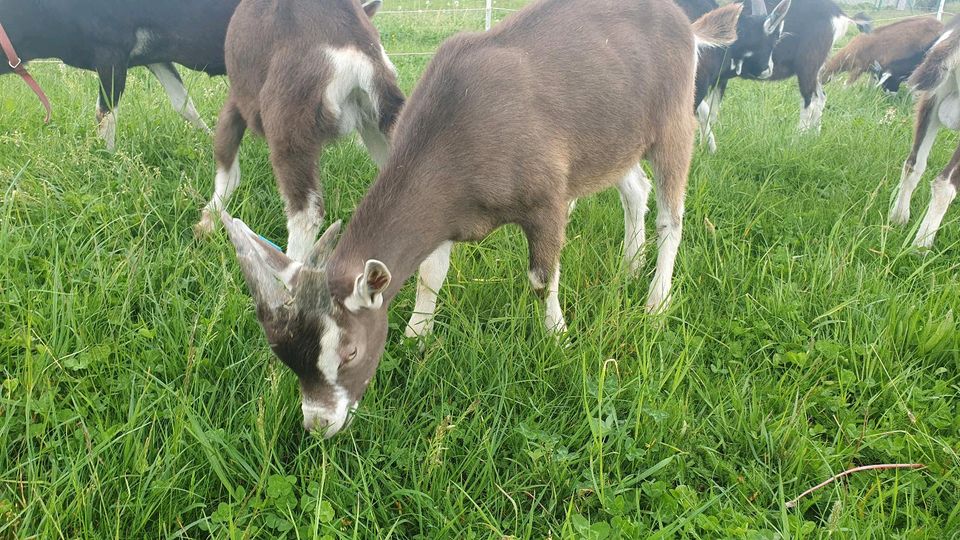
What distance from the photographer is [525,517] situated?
83.4 inches

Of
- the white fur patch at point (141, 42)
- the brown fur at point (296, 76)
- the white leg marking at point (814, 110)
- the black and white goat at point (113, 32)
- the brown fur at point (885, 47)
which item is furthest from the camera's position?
the brown fur at point (885, 47)

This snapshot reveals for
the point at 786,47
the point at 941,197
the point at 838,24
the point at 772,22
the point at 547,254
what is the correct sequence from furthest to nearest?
the point at 838,24, the point at 786,47, the point at 772,22, the point at 941,197, the point at 547,254

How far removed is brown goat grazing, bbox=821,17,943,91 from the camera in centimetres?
846

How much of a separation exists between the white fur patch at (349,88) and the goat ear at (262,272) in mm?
1214

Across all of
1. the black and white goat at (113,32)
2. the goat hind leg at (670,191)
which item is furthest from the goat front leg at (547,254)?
the black and white goat at (113,32)

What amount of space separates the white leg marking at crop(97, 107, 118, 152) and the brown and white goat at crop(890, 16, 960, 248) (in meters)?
4.85

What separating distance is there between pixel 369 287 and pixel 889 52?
9195mm

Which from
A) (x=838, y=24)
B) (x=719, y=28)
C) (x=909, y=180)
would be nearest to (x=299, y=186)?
(x=719, y=28)

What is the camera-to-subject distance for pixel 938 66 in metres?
3.92

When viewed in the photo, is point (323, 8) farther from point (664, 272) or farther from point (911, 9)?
point (911, 9)

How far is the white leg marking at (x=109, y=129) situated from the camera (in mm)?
4219

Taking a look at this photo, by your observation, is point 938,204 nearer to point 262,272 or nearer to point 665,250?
point 665,250

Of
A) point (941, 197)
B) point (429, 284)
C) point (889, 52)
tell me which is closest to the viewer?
point (429, 284)

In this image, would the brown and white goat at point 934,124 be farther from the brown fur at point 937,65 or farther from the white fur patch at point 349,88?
the white fur patch at point 349,88
